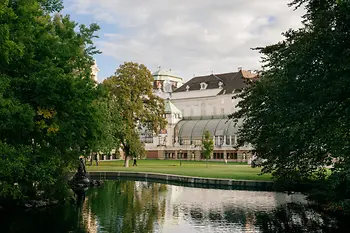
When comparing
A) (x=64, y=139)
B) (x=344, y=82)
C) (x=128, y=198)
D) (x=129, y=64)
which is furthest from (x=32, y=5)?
(x=129, y=64)

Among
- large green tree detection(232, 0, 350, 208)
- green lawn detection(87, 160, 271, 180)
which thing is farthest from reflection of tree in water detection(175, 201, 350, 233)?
green lawn detection(87, 160, 271, 180)

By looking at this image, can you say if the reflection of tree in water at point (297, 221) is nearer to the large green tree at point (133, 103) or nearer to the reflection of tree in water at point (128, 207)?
the reflection of tree in water at point (128, 207)

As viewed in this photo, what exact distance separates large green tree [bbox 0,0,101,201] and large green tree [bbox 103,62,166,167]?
108 ft

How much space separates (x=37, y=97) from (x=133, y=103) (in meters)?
38.2

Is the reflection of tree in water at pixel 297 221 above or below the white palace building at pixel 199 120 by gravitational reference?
below

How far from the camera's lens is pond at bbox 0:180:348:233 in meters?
18.5

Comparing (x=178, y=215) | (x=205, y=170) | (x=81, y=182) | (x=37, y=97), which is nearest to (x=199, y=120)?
(x=205, y=170)

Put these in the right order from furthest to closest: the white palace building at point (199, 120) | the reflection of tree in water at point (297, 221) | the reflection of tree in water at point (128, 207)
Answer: the white palace building at point (199, 120) < the reflection of tree in water at point (128, 207) < the reflection of tree in water at point (297, 221)

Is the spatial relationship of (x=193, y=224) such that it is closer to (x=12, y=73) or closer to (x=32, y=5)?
(x=12, y=73)

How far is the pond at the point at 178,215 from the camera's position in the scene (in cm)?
1855

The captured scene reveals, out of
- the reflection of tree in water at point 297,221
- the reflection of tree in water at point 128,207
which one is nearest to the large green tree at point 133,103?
the reflection of tree in water at point 128,207

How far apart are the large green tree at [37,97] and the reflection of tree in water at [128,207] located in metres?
3.95

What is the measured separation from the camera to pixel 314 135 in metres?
16.0

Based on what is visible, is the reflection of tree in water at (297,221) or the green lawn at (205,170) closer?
the reflection of tree in water at (297,221)
